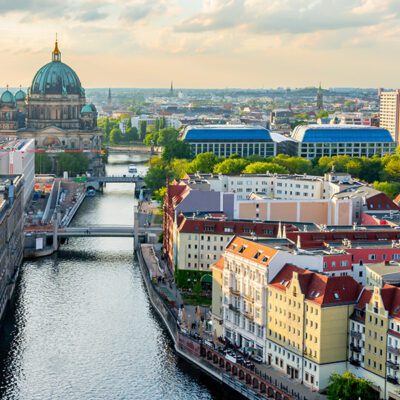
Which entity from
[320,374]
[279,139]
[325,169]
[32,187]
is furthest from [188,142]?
[320,374]

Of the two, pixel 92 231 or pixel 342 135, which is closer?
pixel 92 231

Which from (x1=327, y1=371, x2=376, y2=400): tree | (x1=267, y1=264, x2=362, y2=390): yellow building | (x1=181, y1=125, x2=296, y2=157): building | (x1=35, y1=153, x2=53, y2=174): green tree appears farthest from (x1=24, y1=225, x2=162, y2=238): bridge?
(x1=181, y1=125, x2=296, y2=157): building

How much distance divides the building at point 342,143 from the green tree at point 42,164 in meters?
34.6

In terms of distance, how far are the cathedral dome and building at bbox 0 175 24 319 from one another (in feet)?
240

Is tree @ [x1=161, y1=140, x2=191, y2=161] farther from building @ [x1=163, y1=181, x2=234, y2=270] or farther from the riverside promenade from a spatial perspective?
the riverside promenade

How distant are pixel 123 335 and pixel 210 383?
31.2 feet

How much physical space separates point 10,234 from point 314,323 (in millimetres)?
29952

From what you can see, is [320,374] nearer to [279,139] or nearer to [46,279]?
[46,279]

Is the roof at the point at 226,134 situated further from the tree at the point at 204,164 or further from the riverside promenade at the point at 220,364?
the riverside promenade at the point at 220,364

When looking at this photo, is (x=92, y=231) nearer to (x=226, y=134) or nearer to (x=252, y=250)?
(x=252, y=250)

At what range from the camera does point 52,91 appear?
6289 inches

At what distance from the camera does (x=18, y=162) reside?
10881 centimetres

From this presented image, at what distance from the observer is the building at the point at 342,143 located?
150750 mm

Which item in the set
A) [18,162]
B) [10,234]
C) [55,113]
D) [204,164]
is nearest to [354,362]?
[10,234]
